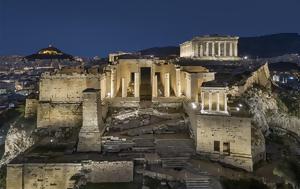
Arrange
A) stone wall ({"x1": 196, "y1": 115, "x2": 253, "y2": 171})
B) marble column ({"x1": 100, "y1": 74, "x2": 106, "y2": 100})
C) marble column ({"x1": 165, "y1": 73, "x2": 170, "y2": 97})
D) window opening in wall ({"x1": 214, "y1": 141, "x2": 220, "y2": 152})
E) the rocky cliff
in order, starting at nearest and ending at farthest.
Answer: stone wall ({"x1": 196, "y1": 115, "x2": 253, "y2": 171}) < window opening in wall ({"x1": 214, "y1": 141, "x2": 220, "y2": 152}) < marble column ({"x1": 100, "y1": 74, "x2": 106, "y2": 100}) < the rocky cliff < marble column ({"x1": 165, "y1": 73, "x2": 170, "y2": 97})

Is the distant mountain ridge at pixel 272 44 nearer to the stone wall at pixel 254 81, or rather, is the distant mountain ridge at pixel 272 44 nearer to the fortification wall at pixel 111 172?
the stone wall at pixel 254 81

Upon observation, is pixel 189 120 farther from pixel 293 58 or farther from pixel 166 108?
pixel 293 58

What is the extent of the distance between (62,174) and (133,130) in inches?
274

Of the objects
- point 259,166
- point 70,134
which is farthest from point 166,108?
point 259,166

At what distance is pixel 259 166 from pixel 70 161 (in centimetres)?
1183

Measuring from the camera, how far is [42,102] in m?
29.0

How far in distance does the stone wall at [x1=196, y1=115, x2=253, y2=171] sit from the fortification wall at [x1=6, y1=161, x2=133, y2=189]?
5348 millimetres

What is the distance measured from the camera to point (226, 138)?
75.2ft

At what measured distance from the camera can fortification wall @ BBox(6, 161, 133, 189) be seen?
68.3 feet

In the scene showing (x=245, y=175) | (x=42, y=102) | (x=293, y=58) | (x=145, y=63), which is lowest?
(x=245, y=175)

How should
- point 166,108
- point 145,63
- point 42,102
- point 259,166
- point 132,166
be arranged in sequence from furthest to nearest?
point 145,63, point 166,108, point 42,102, point 259,166, point 132,166

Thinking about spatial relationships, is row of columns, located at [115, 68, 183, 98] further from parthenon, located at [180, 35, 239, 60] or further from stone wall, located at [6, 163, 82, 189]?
parthenon, located at [180, 35, 239, 60]

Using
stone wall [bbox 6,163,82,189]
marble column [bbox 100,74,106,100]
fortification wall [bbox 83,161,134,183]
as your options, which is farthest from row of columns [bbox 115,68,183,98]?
stone wall [bbox 6,163,82,189]

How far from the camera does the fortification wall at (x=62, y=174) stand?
20812mm
